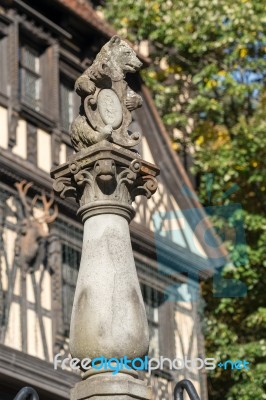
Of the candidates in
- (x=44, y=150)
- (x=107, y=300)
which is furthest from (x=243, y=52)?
(x=107, y=300)

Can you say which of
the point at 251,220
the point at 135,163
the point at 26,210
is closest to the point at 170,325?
the point at 251,220

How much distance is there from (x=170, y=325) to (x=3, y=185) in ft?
14.6

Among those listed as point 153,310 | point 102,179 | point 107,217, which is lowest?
point 107,217

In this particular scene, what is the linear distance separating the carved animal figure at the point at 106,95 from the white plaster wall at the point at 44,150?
8.45m

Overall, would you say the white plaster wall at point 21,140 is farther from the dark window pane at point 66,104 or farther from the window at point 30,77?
the dark window pane at point 66,104

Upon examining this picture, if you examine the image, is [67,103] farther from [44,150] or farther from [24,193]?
[24,193]

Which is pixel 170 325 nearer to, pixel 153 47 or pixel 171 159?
pixel 171 159

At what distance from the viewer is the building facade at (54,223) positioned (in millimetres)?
15414

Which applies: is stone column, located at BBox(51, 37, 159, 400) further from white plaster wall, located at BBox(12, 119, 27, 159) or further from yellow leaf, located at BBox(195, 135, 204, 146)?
yellow leaf, located at BBox(195, 135, 204, 146)

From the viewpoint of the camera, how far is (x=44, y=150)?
17.2 metres

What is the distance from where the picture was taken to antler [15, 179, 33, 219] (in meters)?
16.1

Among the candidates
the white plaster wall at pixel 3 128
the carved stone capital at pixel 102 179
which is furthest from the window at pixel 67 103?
the carved stone capital at pixel 102 179

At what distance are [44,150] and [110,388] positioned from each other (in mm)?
10309

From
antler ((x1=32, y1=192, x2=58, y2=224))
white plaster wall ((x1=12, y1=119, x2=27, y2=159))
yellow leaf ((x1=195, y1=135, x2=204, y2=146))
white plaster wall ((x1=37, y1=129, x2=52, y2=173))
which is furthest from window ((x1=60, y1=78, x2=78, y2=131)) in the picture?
yellow leaf ((x1=195, y1=135, x2=204, y2=146))
